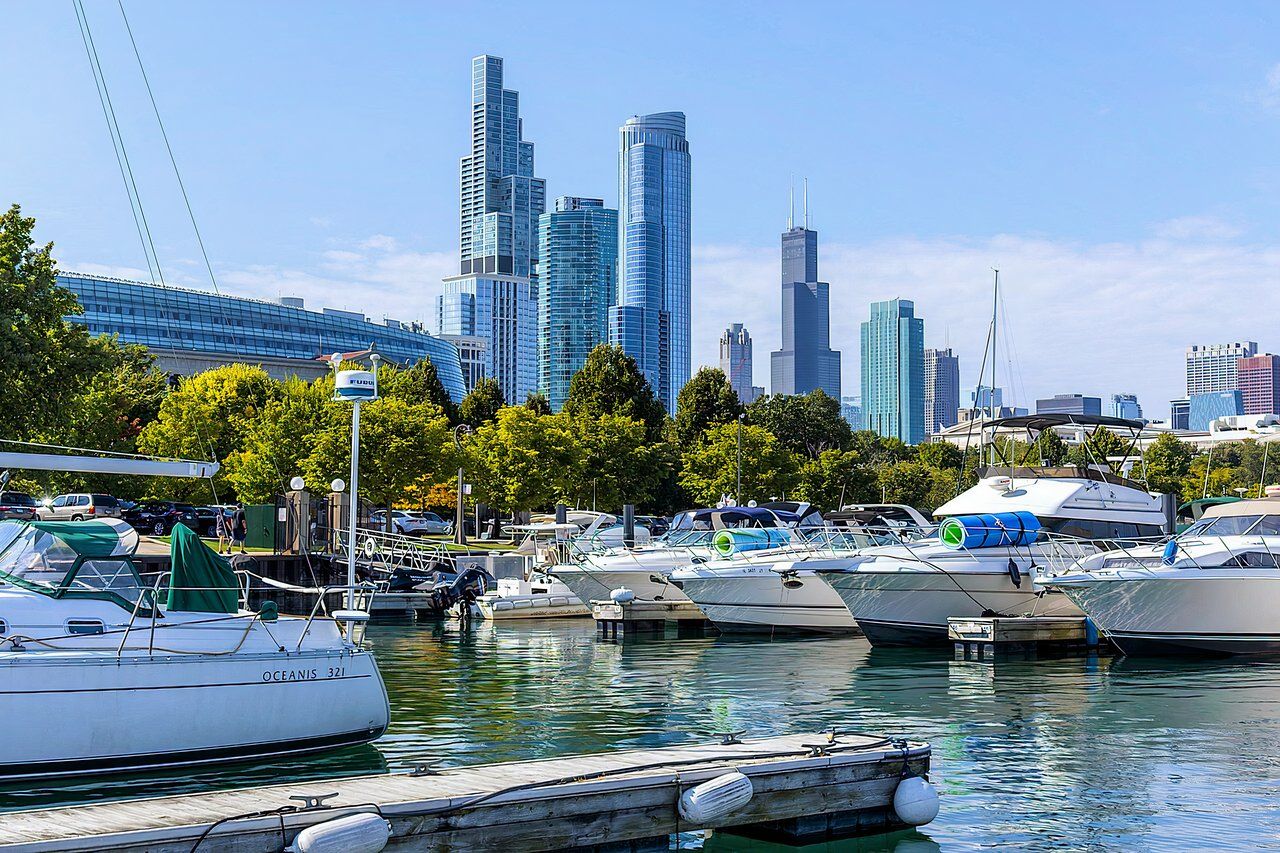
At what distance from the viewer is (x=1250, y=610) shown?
26.8 meters

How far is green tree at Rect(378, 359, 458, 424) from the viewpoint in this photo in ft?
259

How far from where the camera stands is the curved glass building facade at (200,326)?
15250 cm

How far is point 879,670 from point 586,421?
44123mm

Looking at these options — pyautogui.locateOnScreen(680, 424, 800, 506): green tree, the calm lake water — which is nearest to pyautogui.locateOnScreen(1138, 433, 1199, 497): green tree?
pyautogui.locateOnScreen(680, 424, 800, 506): green tree

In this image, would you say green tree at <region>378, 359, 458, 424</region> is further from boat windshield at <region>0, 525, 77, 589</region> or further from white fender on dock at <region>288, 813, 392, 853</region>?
white fender on dock at <region>288, 813, 392, 853</region>

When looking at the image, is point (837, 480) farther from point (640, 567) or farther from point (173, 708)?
point (173, 708)

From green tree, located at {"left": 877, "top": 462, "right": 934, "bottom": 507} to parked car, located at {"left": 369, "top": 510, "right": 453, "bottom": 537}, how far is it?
1243 inches

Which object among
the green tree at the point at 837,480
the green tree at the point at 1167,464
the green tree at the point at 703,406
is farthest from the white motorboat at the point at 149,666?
the green tree at the point at 1167,464

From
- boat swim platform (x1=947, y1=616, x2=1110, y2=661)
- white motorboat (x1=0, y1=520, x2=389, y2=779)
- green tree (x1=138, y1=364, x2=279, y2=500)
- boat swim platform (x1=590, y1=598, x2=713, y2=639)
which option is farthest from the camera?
green tree (x1=138, y1=364, x2=279, y2=500)

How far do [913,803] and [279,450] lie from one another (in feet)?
164

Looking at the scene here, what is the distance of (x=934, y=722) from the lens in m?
19.6

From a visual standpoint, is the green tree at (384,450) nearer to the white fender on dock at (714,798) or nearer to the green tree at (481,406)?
the green tree at (481,406)

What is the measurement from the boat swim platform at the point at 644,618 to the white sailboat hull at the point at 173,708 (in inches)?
673

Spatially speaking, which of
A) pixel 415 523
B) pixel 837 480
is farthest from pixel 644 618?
pixel 837 480
